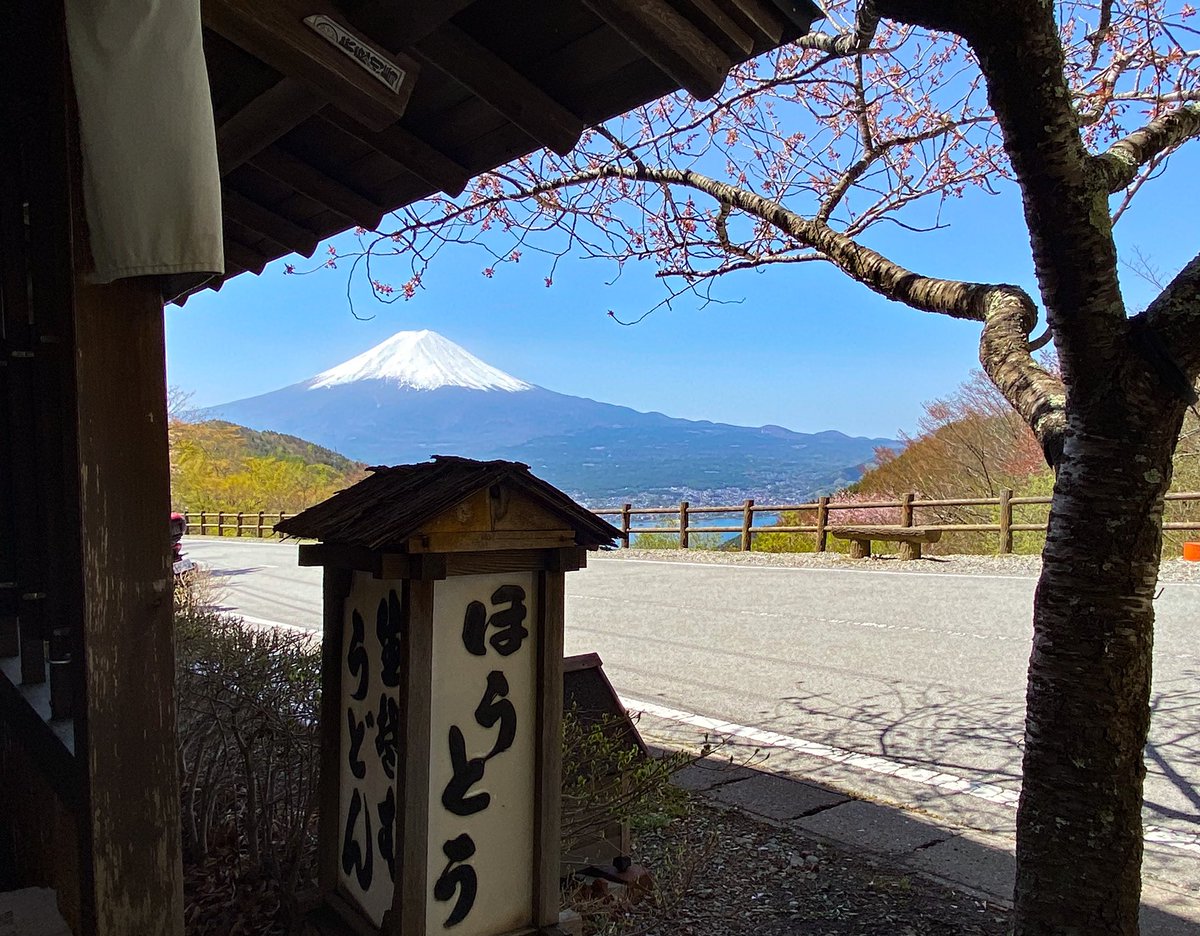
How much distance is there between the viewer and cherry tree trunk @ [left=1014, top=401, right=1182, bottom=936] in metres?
2.25

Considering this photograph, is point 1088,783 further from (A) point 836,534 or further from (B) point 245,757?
(A) point 836,534

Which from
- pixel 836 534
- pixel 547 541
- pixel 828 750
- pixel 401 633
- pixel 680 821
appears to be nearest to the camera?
pixel 401 633

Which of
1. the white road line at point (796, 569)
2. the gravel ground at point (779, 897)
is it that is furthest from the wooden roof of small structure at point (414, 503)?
the white road line at point (796, 569)

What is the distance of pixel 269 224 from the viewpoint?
3.28 meters

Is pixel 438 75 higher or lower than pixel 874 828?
higher

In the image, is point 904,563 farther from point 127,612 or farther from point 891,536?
point 127,612

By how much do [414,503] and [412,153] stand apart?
1268 millimetres

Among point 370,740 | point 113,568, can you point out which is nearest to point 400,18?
point 113,568

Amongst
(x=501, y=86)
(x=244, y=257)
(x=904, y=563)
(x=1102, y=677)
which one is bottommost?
(x=904, y=563)

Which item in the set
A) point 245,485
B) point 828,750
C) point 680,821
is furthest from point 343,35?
point 245,485

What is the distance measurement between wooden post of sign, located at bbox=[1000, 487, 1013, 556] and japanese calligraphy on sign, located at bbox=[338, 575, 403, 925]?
13341 millimetres

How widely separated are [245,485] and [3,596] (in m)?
43.2

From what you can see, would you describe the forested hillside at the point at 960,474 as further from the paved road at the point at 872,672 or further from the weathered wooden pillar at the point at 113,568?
the weathered wooden pillar at the point at 113,568

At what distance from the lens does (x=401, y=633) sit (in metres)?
1.85
